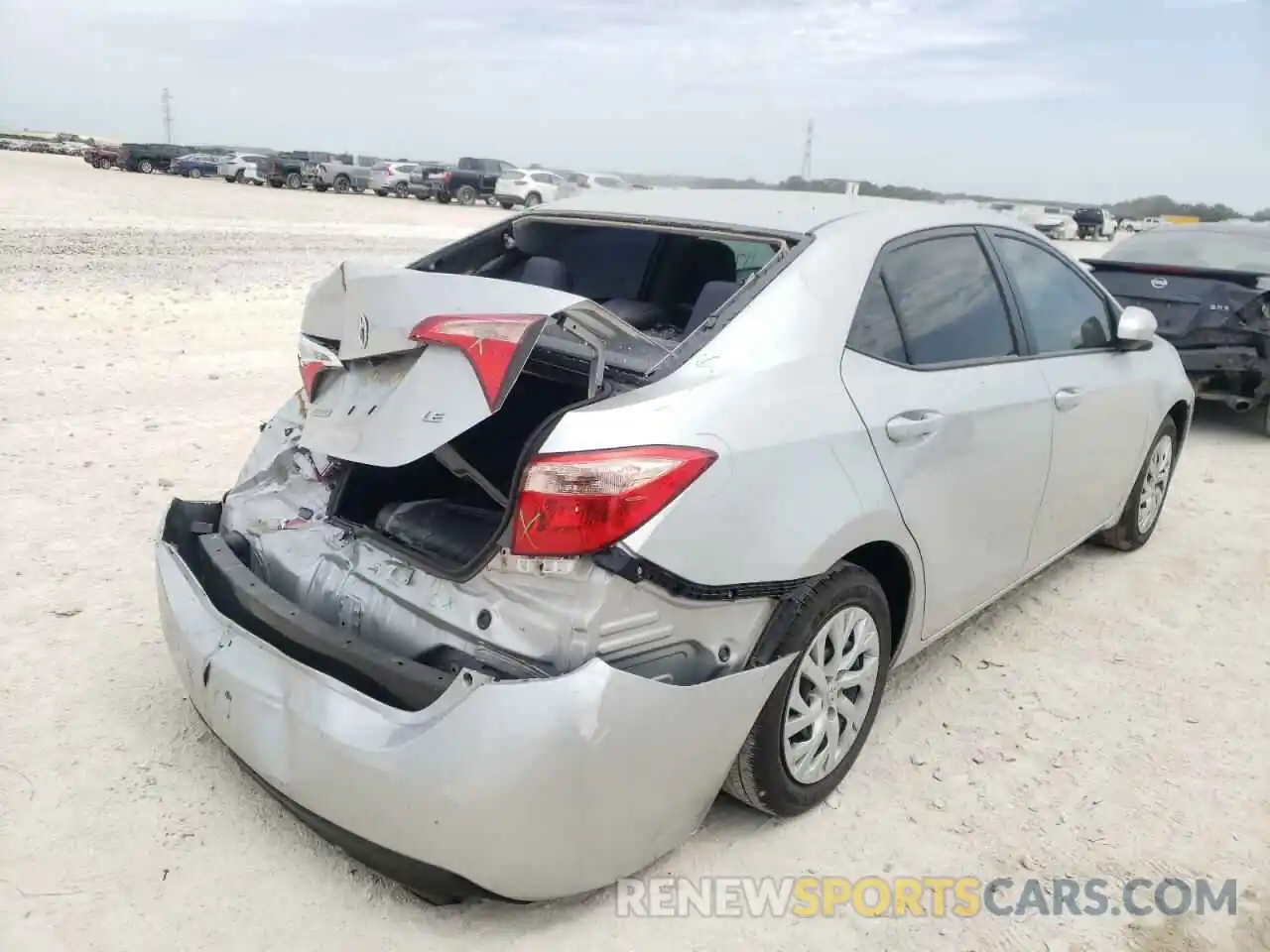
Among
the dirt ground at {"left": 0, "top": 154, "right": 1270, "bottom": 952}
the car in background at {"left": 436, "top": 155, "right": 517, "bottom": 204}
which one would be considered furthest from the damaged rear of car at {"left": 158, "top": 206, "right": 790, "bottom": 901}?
the car in background at {"left": 436, "top": 155, "right": 517, "bottom": 204}

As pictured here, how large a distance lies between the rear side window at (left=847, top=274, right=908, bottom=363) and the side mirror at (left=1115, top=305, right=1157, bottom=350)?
169 centimetres

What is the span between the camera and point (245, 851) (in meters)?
2.56

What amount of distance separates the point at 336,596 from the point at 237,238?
1546 centimetres

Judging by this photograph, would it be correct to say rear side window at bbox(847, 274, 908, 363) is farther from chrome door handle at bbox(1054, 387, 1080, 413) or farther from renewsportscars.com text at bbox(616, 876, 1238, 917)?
renewsportscars.com text at bbox(616, 876, 1238, 917)

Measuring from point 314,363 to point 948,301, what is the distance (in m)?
2.02

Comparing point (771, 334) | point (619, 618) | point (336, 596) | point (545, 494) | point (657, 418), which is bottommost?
point (336, 596)

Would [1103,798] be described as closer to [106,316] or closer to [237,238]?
[106,316]

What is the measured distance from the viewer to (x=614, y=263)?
391 centimetres

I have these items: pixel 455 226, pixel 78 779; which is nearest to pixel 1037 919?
pixel 78 779

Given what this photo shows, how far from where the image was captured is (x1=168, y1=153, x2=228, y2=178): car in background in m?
38.6

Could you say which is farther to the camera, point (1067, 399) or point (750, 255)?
point (1067, 399)

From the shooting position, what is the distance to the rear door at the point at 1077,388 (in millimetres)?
3727

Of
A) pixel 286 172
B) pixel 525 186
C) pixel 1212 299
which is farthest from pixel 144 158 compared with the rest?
pixel 1212 299

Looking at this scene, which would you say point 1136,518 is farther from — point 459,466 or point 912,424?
point 459,466
